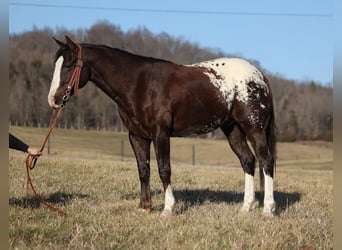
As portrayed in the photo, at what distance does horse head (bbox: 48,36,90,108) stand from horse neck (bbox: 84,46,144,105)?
239mm

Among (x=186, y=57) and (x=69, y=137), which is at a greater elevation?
(x=186, y=57)

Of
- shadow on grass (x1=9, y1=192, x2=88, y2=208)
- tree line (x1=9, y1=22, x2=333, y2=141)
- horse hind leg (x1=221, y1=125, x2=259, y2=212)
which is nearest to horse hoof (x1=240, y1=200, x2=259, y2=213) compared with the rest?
horse hind leg (x1=221, y1=125, x2=259, y2=212)

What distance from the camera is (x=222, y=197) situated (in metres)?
8.88

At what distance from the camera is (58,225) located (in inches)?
207

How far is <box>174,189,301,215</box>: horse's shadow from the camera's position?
7989 millimetres

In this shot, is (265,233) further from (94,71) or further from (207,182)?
(207,182)

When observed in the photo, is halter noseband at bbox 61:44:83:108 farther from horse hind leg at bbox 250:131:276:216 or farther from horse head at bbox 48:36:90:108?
horse hind leg at bbox 250:131:276:216

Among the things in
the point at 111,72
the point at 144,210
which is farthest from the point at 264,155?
the point at 111,72

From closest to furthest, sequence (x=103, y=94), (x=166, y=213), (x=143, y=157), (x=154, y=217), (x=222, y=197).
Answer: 1. (x=154, y=217)
2. (x=166, y=213)
3. (x=143, y=157)
4. (x=222, y=197)
5. (x=103, y=94)

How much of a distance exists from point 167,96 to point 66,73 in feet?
4.98

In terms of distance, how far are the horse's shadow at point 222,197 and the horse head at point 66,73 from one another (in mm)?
2623

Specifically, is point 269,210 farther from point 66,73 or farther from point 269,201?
point 66,73

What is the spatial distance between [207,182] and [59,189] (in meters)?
4.17

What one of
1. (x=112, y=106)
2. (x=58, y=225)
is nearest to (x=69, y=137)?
(x=112, y=106)
